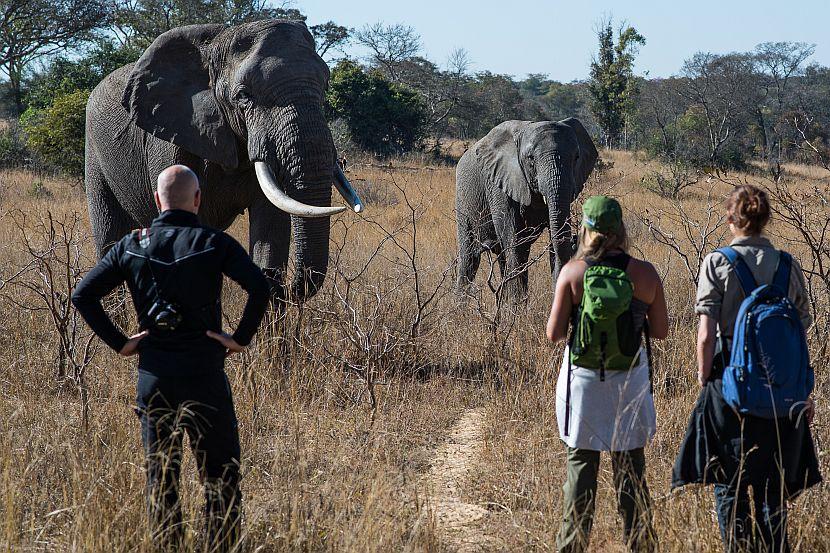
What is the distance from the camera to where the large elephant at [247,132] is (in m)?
5.94

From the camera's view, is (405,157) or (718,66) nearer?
(405,157)

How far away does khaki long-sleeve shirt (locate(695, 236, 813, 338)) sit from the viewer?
11.0ft

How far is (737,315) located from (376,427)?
2.39 metres

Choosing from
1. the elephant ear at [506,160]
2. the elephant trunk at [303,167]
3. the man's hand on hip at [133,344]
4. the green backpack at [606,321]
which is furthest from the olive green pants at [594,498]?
the elephant ear at [506,160]

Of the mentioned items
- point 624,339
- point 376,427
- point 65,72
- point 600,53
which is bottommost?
point 376,427

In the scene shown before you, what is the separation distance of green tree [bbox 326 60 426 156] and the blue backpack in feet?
76.8

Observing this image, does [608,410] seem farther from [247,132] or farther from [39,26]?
[39,26]

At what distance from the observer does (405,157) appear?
2647cm

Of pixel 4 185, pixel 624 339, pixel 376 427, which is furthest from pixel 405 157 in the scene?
pixel 624 339

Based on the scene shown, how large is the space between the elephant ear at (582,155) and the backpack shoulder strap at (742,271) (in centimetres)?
554

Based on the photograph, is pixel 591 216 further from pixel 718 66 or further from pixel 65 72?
pixel 718 66

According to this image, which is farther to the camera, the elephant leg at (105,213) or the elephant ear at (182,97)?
the elephant leg at (105,213)

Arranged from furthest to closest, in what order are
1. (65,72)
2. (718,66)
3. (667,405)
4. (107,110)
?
(718,66) < (65,72) < (107,110) < (667,405)

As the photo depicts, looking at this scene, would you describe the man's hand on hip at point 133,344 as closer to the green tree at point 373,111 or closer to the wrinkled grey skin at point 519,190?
the wrinkled grey skin at point 519,190
